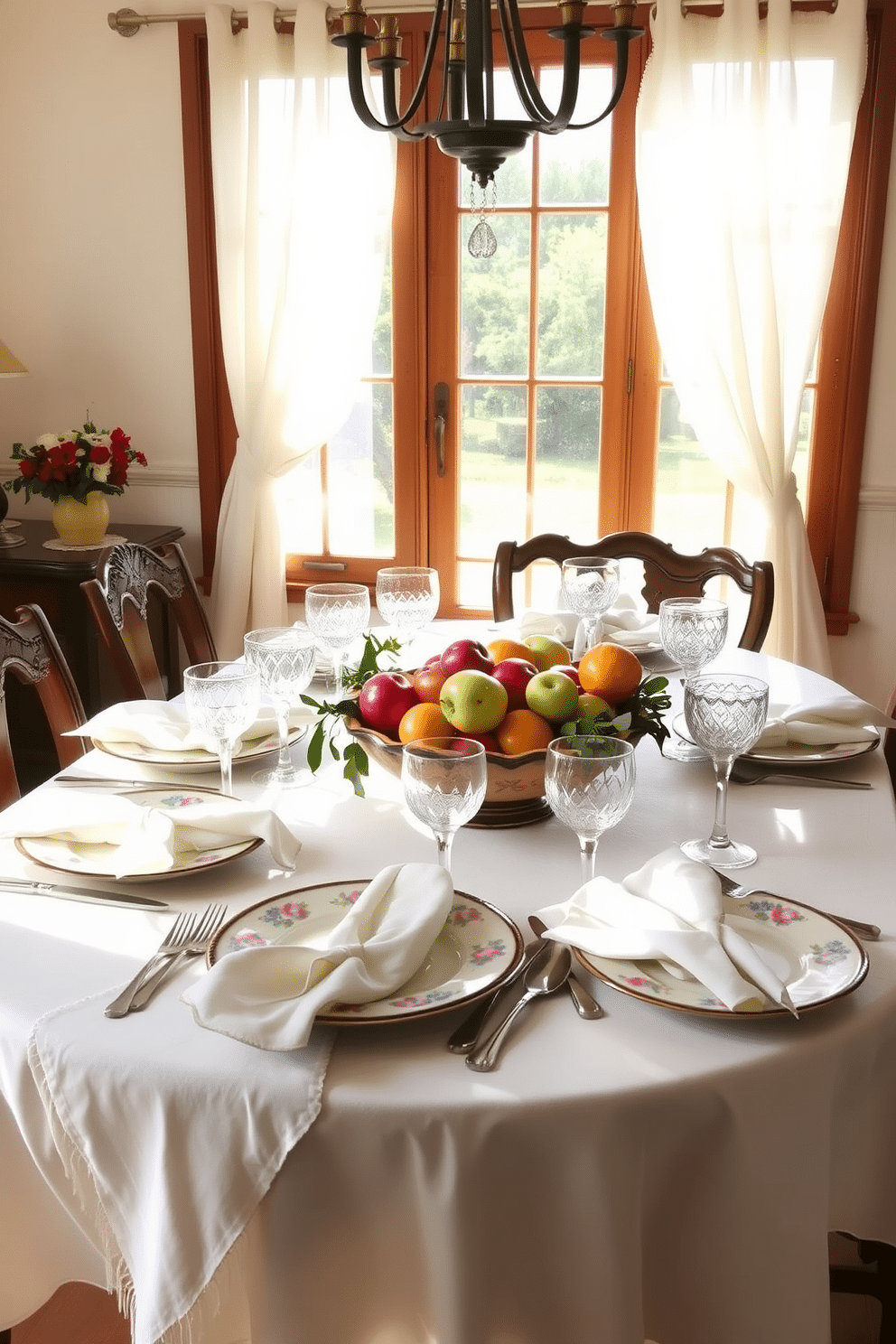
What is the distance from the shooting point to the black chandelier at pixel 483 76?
63.2 inches

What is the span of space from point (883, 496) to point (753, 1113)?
8.52 feet

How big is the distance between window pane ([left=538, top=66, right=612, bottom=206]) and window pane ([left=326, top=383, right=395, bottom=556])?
2.31 feet

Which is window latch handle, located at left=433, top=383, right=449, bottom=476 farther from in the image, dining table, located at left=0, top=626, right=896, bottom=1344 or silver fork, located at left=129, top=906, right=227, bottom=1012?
dining table, located at left=0, top=626, right=896, bottom=1344

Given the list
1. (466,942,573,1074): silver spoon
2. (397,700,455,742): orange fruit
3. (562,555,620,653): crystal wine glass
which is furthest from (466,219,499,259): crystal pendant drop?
(466,942,573,1074): silver spoon

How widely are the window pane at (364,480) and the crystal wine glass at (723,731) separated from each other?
89.7 inches

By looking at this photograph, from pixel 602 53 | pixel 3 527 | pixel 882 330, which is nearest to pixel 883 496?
pixel 882 330

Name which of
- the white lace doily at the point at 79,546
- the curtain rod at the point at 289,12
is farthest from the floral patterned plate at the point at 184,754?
the curtain rod at the point at 289,12

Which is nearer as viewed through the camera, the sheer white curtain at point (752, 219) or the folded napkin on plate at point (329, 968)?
the folded napkin on plate at point (329, 968)

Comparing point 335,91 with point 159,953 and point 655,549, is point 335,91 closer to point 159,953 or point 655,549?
point 655,549

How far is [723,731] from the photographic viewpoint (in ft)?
4.65

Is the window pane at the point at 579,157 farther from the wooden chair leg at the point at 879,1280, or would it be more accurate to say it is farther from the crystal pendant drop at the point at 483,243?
the wooden chair leg at the point at 879,1280

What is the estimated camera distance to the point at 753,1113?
1.03m

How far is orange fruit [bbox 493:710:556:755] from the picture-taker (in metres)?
1.47

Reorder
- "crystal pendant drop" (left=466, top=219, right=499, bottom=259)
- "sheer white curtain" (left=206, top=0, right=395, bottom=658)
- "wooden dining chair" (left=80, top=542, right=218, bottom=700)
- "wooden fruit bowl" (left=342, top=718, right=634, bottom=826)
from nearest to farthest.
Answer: "wooden fruit bowl" (left=342, top=718, right=634, bottom=826) < "crystal pendant drop" (left=466, top=219, right=499, bottom=259) < "wooden dining chair" (left=80, top=542, right=218, bottom=700) < "sheer white curtain" (left=206, top=0, right=395, bottom=658)
